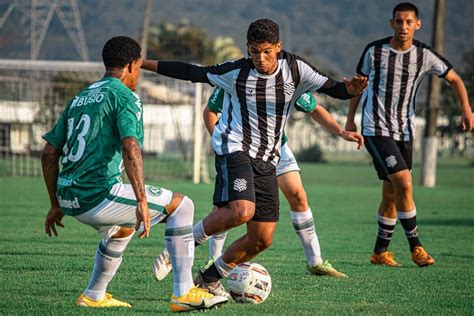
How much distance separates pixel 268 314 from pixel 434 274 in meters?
2.88

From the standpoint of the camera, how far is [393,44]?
9.74 m

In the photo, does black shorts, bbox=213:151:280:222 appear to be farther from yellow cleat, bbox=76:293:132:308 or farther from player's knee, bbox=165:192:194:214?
yellow cleat, bbox=76:293:132:308

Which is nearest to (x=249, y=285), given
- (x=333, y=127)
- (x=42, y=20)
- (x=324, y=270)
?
(x=324, y=270)

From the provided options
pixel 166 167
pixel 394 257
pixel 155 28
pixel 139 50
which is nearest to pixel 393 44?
pixel 394 257

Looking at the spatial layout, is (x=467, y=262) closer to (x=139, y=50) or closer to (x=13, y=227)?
(x=139, y=50)

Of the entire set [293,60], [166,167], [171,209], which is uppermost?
[293,60]

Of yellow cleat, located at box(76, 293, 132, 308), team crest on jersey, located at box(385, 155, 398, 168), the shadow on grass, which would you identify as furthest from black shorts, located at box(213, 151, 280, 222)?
the shadow on grass

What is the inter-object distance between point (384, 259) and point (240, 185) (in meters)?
3.00

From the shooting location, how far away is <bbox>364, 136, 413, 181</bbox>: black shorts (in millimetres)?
9586

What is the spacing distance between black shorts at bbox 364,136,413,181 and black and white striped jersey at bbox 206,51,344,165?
2.33 m

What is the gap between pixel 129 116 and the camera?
615 cm

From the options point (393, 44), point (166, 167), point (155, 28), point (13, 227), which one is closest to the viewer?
point (393, 44)

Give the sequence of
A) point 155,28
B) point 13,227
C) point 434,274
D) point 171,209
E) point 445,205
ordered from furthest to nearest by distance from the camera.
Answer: point 155,28 → point 445,205 → point 13,227 → point 434,274 → point 171,209

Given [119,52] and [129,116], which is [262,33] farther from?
[129,116]
